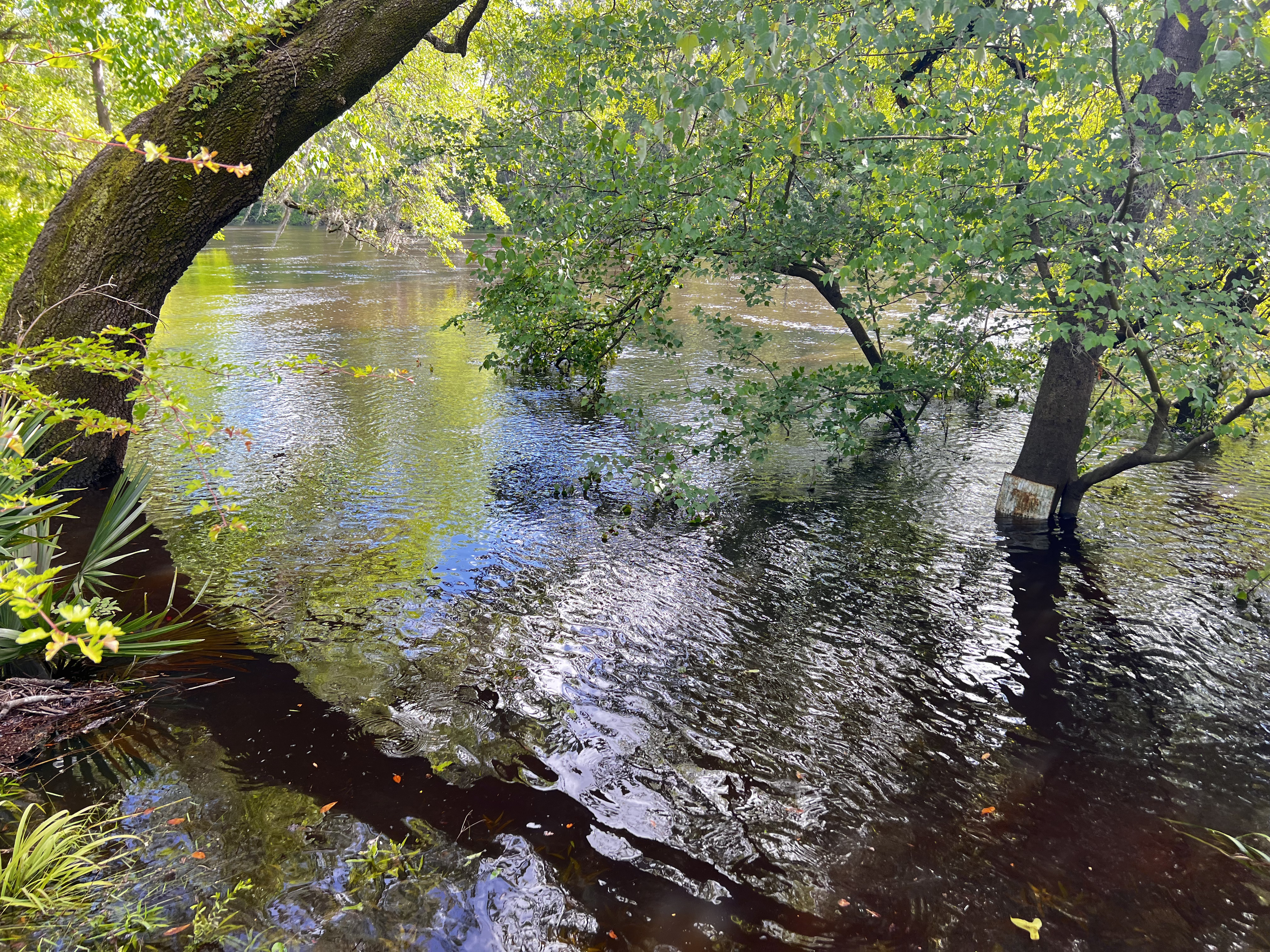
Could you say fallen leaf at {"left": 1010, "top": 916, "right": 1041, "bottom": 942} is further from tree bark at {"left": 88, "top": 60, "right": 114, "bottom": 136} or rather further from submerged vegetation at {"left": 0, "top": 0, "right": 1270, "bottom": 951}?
tree bark at {"left": 88, "top": 60, "right": 114, "bottom": 136}

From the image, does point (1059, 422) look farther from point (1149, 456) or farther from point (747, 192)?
point (747, 192)

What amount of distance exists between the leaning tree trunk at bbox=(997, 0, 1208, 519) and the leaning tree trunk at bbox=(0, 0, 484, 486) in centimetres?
696

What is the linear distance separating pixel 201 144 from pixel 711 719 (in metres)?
6.04

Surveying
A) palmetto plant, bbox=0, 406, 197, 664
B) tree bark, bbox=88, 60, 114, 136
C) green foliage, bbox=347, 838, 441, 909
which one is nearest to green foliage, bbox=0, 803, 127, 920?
palmetto plant, bbox=0, 406, 197, 664

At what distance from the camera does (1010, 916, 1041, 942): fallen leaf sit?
3.27 meters

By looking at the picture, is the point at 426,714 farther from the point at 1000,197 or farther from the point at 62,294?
the point at 1000,197

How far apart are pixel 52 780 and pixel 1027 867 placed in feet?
17.0

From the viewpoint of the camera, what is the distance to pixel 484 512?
8.27m

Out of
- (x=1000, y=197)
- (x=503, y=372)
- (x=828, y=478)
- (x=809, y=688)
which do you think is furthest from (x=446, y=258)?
(x=809, y=688)

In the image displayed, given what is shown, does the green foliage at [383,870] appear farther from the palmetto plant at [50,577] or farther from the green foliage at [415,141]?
the green foliage at [415,141]

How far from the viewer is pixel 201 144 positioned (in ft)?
18.4

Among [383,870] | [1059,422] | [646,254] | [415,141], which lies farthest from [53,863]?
[415,141]

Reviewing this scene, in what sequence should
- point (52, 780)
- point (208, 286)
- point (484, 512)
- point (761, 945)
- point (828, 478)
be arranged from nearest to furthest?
point (761, 945) → point (52, 780) → point (484, 512) → point (828, 478) → point (208, 286)

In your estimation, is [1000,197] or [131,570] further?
[131,570]
